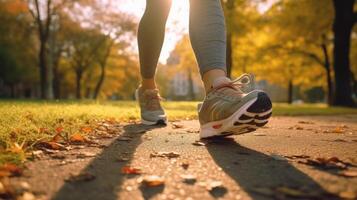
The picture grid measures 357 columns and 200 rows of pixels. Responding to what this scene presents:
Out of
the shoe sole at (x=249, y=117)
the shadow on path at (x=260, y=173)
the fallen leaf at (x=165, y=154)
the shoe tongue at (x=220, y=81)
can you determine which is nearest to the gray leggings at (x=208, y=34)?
the shoe tongue at (x=220, y=81)

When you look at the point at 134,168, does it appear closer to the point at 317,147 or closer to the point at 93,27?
the point at 317,147

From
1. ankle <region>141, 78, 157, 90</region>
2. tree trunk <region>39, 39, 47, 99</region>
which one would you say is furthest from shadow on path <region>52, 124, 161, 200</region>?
tree trunk <region>39, 39, 47, 99</region>

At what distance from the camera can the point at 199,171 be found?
1.73 m

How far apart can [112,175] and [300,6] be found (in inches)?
764

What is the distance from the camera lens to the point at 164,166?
1838mm

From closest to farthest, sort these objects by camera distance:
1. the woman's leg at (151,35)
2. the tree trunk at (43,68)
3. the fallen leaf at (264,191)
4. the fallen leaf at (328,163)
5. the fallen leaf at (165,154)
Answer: the fallen leaf at (264,191)
the fallen leaf at (328,163)
the fallen leaf at (165,154)
the woman's leg at (151,35)
the tree trunk at (43,68)

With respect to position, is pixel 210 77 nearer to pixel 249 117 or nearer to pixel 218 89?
pixel 218 89

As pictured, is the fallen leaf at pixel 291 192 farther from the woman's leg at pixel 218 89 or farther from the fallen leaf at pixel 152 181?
the woman's leg at pixel 218 89

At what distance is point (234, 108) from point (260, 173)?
0.61m

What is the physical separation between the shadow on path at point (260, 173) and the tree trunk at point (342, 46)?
1596 centimetres

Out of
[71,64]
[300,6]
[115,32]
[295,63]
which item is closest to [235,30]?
Answer: [300,6]

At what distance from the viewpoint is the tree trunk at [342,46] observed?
17125 mm

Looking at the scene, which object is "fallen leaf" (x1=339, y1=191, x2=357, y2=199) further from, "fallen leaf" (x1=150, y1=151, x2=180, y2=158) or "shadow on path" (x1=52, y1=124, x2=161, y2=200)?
"fallen leaf" (x1=150, y1=151, x2=180, y2=158)

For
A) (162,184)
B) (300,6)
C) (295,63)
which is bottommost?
(162,184)
